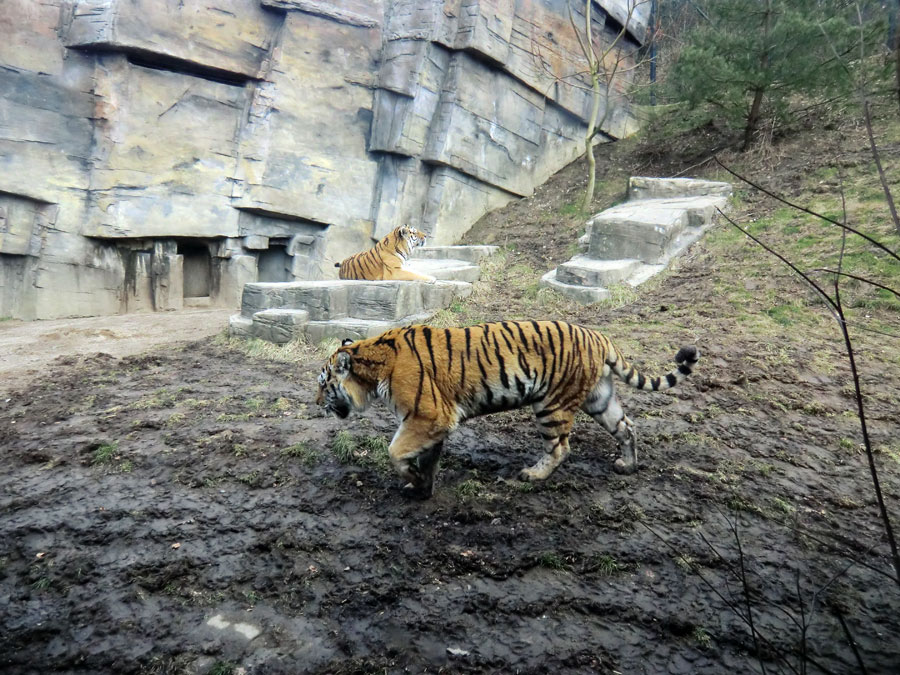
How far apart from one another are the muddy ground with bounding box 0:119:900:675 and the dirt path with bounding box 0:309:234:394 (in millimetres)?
1394

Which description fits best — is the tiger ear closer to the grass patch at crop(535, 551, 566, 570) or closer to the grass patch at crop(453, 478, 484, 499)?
the grass patch at crop(453, 478, 484, 499)

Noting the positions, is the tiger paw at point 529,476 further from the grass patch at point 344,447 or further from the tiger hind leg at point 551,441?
the grass patch at point 344,447

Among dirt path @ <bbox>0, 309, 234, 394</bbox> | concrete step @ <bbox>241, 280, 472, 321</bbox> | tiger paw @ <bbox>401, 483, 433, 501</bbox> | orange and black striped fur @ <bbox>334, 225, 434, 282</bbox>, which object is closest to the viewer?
tiger paw @ <bbox>401, 483, 433, 501</bbox>

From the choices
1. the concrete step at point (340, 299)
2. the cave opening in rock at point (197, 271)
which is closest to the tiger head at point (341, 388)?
the concrete step at point (340, 299)

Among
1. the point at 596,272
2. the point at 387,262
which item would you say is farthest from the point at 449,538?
the point at 387,262

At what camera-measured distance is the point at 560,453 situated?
4.30 meters

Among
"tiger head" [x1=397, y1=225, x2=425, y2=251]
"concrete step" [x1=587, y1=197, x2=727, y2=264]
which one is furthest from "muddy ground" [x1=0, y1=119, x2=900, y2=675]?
"tiger head" [x1=397, y1=225, x2=425, y2=251]

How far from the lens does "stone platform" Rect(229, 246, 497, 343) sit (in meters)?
7.81

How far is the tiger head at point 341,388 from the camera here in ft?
13.9

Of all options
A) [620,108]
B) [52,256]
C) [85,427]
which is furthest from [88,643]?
[620,108]

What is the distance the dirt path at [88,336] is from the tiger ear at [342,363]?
4.34 m

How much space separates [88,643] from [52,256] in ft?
32.4

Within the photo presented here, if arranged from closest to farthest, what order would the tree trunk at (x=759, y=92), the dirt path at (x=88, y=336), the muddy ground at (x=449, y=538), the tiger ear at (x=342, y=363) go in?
the muddy ground at (x=449, y=538) → the tiger ear at (x=342, y=363) → the dirt path at (x=88, y=336) → the tree trunk at (x=759, y=92)

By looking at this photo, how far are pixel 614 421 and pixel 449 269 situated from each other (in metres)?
6.16
